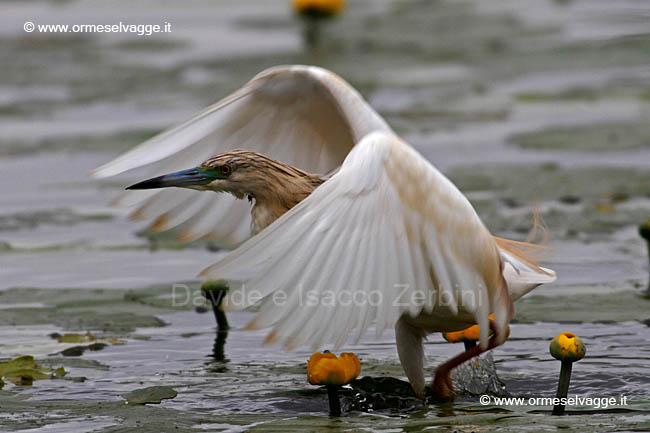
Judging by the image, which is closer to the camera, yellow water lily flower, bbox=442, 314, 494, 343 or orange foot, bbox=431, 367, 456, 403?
orange foot, bbox=431, 367, 456, 403

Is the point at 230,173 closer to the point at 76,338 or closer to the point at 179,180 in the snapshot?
the point at 179,180

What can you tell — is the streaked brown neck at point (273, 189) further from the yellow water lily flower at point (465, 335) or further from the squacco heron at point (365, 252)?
the yellow water lily flower at point (465, 335)

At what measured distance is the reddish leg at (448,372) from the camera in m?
4.42

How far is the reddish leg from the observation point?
442 centimetres

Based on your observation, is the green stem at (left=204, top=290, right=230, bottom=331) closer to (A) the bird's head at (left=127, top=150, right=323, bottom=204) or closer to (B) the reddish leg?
(A) the bird's head at (left=127, top=150, right=323, bottom=204)

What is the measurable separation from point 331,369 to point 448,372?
30.4 inches

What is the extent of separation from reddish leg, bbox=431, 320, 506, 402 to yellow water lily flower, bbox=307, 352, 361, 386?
67 centimetres

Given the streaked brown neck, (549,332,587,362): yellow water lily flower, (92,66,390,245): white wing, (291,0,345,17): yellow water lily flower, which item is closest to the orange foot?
(549,332,587,362): yellow water lily flower

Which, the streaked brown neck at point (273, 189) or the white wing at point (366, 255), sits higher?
the streaked brown neck at point (273, 189)

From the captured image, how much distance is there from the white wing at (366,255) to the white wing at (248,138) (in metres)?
1.22

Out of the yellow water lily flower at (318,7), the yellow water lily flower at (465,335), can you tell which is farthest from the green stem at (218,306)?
the yellow water lily flower at (318,7)

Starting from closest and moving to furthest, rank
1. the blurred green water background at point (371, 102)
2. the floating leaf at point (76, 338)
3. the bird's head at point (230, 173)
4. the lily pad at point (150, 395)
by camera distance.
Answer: the lily pad at point (150, 395) → the bird's head at point (230, 173) → the blurred green water background at point (371, 102) → the floating leaf at point (76, 338)

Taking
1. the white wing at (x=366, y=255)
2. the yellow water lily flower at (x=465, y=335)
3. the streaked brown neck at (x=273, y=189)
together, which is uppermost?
the streaked brown neck at (x=273, y=189)

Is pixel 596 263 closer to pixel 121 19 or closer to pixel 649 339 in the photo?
pixel 649 339
